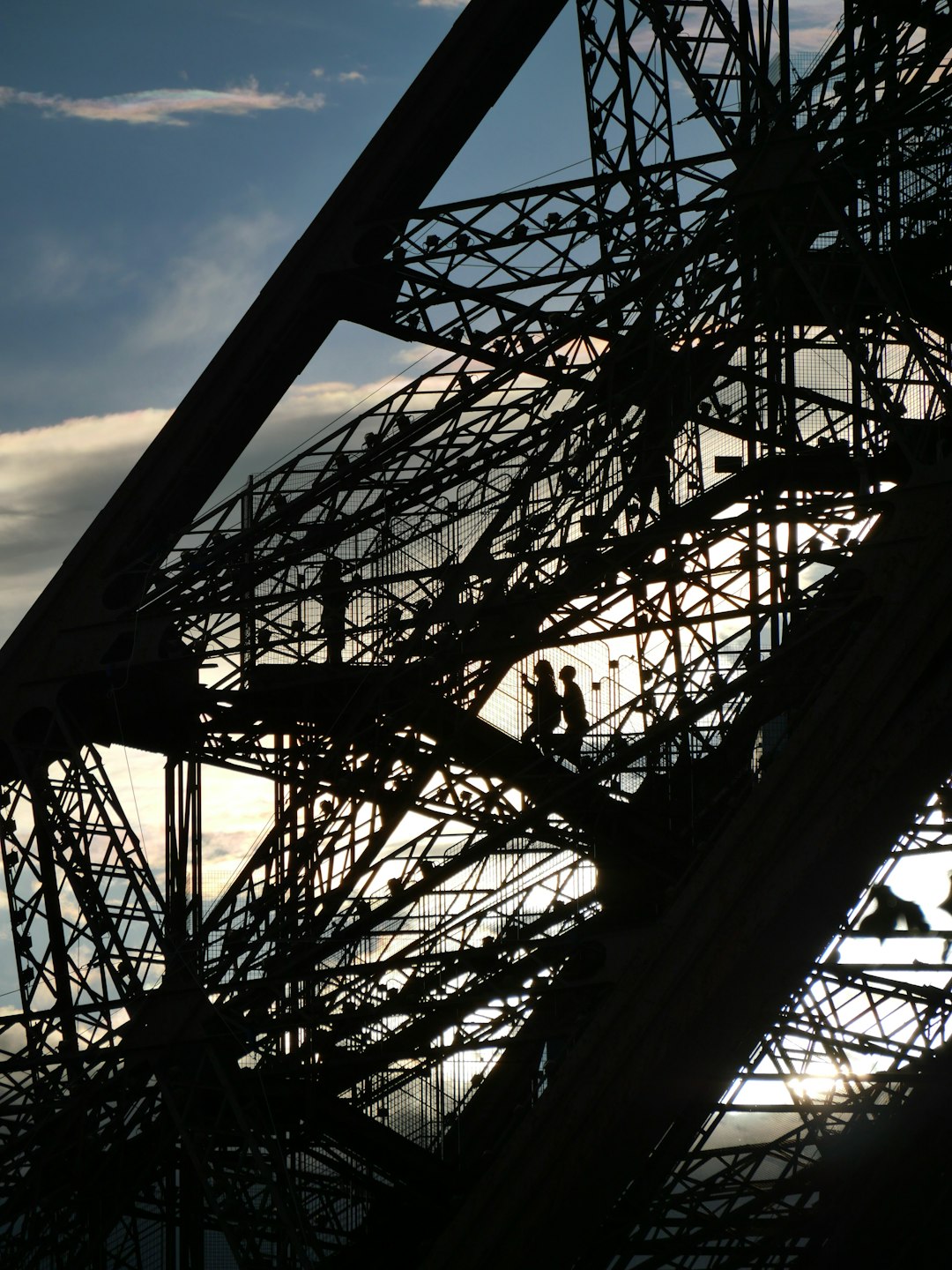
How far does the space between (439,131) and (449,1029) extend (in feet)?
27.9

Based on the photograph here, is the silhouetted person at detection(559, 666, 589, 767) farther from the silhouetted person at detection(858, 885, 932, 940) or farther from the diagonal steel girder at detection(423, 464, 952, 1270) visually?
the diagonal steel girder at detection(423, 464, 952, 1270)

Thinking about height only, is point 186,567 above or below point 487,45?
below

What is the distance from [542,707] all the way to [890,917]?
3.70 meters

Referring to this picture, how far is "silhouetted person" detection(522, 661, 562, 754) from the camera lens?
655 inches

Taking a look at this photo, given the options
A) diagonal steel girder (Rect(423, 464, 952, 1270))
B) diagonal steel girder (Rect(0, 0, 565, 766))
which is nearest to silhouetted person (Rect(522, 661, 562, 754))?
diagonal steel girder (Rect(0, 0, 565, 766))

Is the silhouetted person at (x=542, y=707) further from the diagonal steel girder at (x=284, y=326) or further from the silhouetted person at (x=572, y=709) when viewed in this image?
the diagonal steel girder at (x=284, y=326)

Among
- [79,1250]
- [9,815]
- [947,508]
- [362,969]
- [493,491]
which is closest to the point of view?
[947,508]

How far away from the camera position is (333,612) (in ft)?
56.6

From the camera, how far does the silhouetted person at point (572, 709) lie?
1568 cm

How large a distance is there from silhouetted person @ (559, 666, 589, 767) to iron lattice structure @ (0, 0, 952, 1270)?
16 cm

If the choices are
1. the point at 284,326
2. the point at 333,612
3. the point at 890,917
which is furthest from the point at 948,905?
the point at 284,326

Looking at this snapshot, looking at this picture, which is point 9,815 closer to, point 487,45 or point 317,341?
point 317,341

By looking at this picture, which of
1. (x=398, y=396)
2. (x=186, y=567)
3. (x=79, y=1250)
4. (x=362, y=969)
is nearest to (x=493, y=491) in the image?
(x=398, y=396)

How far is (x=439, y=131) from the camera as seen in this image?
1741 centimetres
